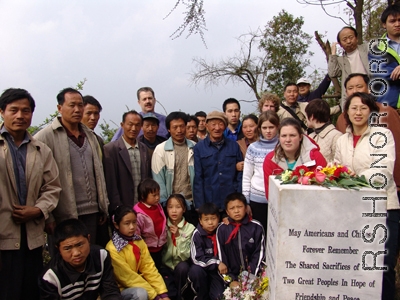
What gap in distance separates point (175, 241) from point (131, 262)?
600mm

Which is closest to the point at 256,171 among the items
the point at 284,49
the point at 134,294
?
the point at 134,294

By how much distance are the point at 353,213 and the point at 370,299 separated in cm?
60

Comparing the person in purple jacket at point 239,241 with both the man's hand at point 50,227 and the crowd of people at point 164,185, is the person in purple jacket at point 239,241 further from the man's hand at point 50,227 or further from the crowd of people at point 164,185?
the man's hand at point 50,227

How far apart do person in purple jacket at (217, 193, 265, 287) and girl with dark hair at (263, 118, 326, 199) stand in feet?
2.10

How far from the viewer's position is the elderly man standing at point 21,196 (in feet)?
A: 9.99

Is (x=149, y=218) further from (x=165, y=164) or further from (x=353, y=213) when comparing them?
(x=353, y=213)

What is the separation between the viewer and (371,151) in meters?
3.02

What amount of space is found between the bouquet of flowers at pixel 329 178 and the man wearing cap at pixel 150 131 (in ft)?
A: 7.55

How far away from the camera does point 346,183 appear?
254 cm

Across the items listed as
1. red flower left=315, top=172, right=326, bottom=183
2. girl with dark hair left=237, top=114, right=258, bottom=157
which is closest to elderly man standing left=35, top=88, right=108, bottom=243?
girl with dark hair left=237, top=114, right=258, bottom=157

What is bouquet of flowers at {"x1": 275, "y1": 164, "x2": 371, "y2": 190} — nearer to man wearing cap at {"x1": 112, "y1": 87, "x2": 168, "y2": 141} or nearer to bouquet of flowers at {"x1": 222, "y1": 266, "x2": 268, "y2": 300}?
bouquet of flowers at {"x1": 222, "y1": 266, "x2": 268, "y2": 300}

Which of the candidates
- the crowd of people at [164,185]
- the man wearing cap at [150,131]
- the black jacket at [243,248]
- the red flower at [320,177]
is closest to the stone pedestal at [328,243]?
the red flower at [320,177]

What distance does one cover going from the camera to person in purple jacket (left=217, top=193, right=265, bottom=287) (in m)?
3.88

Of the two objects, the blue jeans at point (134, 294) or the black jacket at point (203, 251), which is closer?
the blue jeans at point (134, 294)
